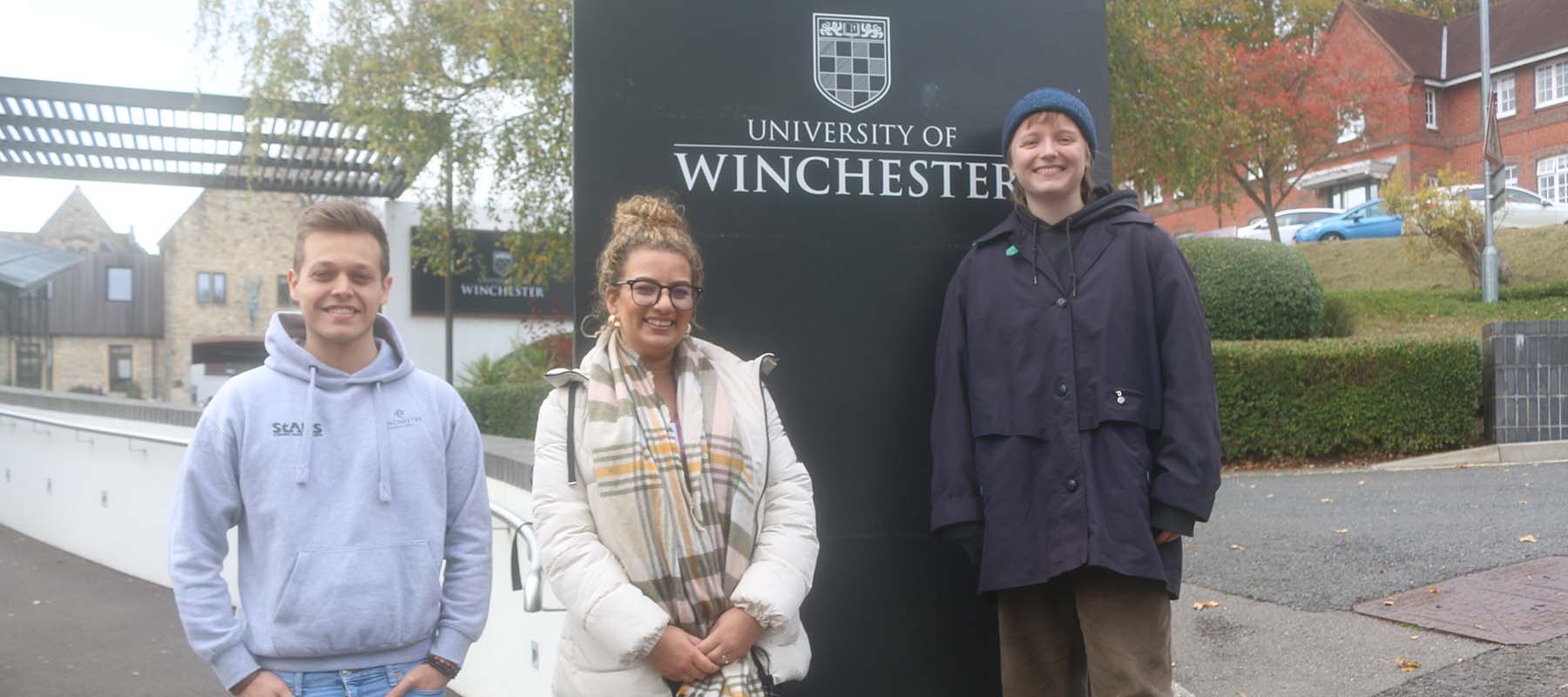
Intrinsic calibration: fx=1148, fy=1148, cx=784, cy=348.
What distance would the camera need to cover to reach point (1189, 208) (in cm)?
3700

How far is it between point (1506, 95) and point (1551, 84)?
4.44 feet

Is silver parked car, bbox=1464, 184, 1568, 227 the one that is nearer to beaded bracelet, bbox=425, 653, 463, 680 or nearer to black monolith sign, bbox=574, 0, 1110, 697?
black monolith sign, bbox=574, 0, 1110, 697

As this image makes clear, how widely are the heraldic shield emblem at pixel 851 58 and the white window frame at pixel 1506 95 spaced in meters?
33.6

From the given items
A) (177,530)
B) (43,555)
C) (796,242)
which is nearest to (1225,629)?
(796,242)

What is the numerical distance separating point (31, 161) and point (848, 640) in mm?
18094

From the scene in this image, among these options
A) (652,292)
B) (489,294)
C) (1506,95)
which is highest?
(1506,95)

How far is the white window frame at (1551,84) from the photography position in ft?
95.3

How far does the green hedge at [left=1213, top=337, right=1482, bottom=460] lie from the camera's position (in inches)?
408

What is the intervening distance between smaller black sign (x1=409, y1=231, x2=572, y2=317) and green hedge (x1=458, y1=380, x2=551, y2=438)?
420cm

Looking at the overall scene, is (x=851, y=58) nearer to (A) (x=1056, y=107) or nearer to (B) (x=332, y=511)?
(A) (x=1056, y=107)

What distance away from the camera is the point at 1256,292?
12.3m

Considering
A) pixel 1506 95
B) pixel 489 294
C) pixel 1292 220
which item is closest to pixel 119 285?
pixel 489 294

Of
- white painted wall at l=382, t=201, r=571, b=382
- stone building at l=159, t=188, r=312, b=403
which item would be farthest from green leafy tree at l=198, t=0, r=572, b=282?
stone building at l=159, t=188, r=312, b=403

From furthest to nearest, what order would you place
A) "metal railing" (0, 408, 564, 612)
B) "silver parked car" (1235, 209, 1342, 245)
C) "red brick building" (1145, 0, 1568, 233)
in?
"red brick building" (1145, 0, 1568, 233)
"silver parked car" (1235, 209, 1342, 245)
"metal railing" (0, 408, 564, 612)
